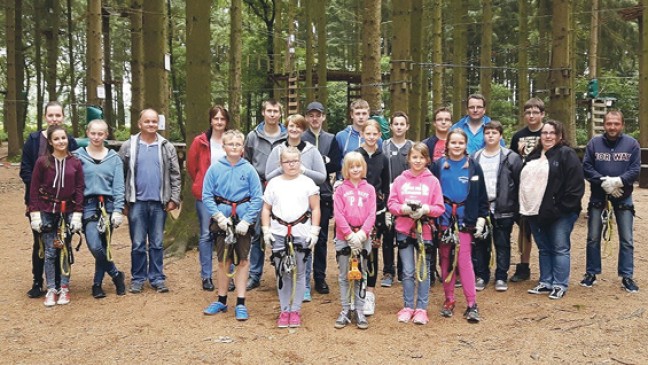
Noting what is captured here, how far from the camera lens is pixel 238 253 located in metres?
5.09

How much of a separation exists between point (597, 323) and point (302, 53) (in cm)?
2406

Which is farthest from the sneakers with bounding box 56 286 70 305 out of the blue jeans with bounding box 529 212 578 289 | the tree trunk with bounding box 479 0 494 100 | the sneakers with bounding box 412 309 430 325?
the tree trunk with bounding box 479 0 494 100

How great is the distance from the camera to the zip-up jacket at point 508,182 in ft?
19.4

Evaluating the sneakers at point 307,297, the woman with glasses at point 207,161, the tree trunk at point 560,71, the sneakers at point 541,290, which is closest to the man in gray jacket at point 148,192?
the woman with glasses at point 207,161

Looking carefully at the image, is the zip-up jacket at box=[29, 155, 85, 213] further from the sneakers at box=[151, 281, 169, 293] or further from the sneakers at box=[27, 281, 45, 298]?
the sneakers at box=[151, 281, 169, 293]

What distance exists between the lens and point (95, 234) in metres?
5.55

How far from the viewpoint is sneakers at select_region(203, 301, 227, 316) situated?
5.13 metres

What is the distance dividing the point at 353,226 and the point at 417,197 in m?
0.64

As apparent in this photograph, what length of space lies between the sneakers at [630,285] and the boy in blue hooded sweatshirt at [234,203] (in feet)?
12.8

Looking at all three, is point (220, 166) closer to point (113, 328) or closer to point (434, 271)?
point (113, 328)

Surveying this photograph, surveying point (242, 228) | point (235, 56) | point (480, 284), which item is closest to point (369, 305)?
point (242, 228)

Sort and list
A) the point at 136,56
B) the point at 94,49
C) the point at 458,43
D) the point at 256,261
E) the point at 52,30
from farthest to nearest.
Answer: the point at 52,30
the point at 458,43
the point at 94,49
the point at 136,56
the point at 256,261

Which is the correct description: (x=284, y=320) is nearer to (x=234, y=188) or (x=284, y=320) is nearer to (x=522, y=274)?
(x=234, y=188)

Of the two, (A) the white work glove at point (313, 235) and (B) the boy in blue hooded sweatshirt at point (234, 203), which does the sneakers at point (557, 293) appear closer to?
(A) the white work glove at point (313, 235)
